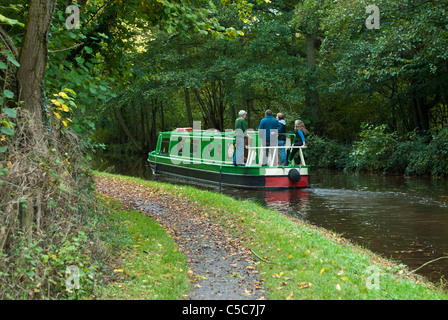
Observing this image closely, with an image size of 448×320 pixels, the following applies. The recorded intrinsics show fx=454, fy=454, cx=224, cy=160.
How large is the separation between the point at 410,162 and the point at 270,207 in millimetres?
9417

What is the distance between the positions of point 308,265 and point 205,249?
1.86m

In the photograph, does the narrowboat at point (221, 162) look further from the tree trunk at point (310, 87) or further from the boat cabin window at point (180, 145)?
the tree trunk at point (310, 87)

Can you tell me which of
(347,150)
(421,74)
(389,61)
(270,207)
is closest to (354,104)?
(347,150)

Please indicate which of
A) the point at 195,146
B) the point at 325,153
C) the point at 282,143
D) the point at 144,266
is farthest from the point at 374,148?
the point at 144,266

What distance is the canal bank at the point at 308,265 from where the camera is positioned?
16.8ft

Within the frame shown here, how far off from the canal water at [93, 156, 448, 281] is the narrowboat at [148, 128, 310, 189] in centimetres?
52

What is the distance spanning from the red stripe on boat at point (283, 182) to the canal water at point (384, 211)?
0.96ft

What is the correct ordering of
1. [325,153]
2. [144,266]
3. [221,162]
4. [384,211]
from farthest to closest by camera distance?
1. [325,153]
2. [221,162]
3. [384,211]
4. [144,266]

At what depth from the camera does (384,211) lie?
11828 mm

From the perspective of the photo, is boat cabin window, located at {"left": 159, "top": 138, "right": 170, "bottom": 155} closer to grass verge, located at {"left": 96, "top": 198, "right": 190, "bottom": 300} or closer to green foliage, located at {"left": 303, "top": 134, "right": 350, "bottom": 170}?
green foliage, located at {"left": 303, "top": 134, "right": 350, "bottom": 170}

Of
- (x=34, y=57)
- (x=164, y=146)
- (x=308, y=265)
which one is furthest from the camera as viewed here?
(x=164, y=146)

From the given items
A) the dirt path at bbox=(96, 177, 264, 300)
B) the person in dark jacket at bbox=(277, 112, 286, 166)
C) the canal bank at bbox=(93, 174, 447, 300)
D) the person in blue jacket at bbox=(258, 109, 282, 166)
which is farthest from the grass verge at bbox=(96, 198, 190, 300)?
the person in dark jacket at bbox=(277, 112, 286, 166)

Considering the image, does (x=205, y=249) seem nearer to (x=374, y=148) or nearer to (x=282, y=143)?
(x=282, y=143)

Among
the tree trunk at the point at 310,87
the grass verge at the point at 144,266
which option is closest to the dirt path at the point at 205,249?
the grass verge at the point at 144,266
